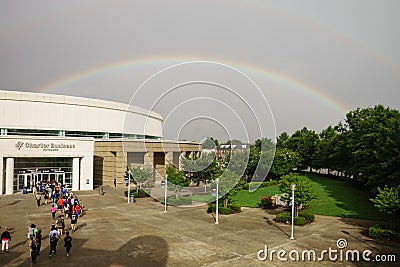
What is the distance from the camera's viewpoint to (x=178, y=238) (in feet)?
66.0

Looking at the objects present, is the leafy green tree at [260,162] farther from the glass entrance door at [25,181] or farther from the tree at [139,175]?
the glass entrance door at [25,181]

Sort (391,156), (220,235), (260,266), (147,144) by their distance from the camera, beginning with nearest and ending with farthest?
(260,266) → (220,235) → (391,156) → (147,144)

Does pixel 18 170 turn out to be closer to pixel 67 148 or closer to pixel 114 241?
pixel 67 148

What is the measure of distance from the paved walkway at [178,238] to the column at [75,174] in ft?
50.1

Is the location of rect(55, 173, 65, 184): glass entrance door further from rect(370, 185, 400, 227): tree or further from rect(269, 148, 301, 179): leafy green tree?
rect(370, 185, 400, 227): tree

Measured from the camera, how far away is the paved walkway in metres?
16.0

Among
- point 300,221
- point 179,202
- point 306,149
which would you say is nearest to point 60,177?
point 179,202

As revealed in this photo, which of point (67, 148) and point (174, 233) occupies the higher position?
point (67, 148)

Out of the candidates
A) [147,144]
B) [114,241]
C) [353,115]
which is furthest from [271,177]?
[114,241]

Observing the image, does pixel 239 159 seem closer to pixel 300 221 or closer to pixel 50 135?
pixel 300 221

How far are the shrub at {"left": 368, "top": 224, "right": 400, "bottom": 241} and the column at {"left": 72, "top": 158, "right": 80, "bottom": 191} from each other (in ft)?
126

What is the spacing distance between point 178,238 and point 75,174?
31560 millimetres

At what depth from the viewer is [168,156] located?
63031 mm

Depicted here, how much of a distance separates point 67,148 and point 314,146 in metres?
60.9
